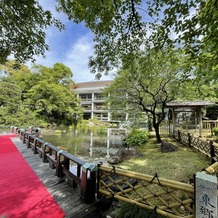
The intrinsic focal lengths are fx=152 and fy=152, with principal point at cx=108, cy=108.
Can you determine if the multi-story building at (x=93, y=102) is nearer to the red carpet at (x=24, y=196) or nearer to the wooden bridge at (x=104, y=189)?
the red carpet at (x=24, y=196)

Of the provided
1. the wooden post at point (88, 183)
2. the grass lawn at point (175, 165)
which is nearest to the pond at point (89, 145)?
the grass lawn at point (175, 165)

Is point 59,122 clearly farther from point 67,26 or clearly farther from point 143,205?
point 143,205

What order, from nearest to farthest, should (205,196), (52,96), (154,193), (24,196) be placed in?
(205,196), (154,193), (24,196), (52,96)

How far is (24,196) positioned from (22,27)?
3571 mm

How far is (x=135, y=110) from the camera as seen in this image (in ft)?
34.1

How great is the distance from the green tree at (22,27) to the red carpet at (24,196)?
9.65ft

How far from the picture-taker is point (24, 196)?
2.77 metres

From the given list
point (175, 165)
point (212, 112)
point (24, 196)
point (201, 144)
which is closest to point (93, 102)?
point (212, 112)

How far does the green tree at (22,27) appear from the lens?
313 centimetres

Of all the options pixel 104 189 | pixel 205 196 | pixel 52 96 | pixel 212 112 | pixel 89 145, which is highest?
pixel 52 96

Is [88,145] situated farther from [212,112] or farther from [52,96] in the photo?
[212,112]

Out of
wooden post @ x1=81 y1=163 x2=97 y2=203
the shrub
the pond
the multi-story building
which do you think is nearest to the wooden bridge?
wooden post @ x1=81 y1=163 x2=97 y2=203

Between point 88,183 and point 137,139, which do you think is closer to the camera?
point 88,183

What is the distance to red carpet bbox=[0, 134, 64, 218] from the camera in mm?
2293
